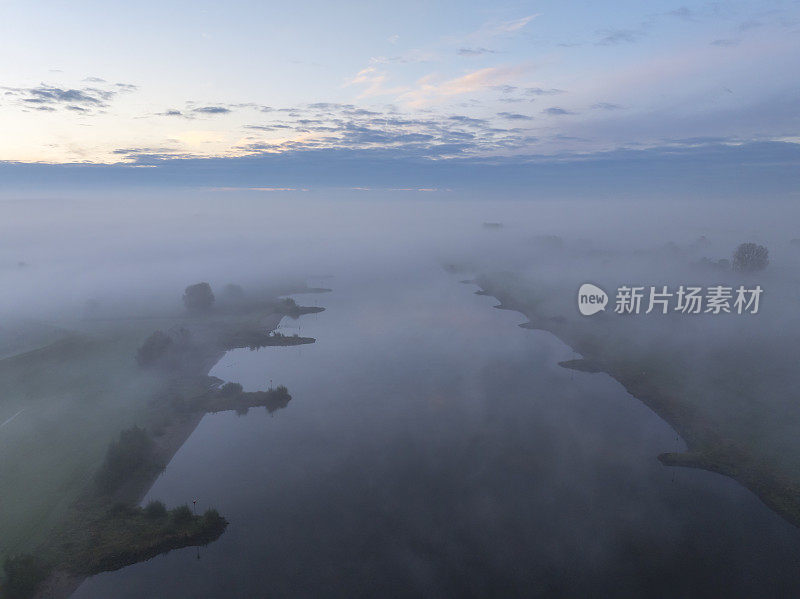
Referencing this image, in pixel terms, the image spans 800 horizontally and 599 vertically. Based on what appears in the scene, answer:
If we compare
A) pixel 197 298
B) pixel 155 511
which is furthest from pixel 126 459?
pixel 197 298

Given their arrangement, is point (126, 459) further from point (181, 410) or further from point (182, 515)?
point (181, 410)

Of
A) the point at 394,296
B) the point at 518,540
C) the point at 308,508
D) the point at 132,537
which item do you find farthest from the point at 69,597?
the point at 394,296

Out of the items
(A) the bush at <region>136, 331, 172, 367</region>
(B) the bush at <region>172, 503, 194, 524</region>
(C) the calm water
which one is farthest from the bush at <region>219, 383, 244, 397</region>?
(B) the bush at <region>172, 503, 194, 524</region>

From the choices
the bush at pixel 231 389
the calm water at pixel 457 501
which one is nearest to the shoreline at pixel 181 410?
the bush at pixel 231 389

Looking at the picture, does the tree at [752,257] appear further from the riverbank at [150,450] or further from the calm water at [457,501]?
the riverbank at [150,450]

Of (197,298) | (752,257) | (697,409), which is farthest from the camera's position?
(752,257)

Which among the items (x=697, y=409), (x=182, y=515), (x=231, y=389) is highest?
(x=697, y=409)
